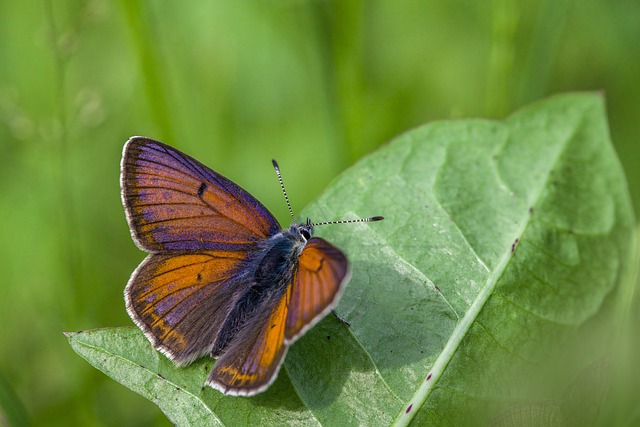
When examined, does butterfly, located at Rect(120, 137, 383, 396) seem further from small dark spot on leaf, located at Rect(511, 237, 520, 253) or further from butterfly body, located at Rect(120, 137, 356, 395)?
small dark spot on leaf, located at Rect(511, 237, 520, 253)

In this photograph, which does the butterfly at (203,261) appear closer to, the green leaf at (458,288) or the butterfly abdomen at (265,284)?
the butterfly abdomen at (265,284)

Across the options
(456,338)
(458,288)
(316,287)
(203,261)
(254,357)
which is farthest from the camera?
(203,261)

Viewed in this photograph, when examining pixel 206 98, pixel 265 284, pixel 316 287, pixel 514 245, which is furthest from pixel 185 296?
pixel 206 98

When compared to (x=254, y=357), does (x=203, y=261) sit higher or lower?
higher

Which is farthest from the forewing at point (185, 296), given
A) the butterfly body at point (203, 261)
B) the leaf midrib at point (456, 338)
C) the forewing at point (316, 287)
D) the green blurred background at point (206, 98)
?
the green blurred background at point (206, 98)

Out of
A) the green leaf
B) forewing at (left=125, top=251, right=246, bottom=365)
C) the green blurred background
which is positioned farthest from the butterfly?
the green blurred background

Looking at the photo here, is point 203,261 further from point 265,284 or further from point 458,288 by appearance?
point 458,288

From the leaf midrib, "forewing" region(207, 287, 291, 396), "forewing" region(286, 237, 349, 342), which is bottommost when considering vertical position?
the leaf midrib
